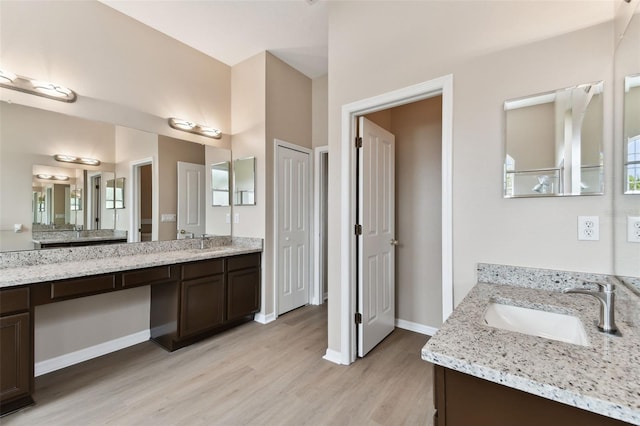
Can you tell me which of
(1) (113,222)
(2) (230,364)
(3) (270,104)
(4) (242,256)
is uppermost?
(3) (270,104)

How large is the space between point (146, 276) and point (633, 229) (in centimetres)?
295

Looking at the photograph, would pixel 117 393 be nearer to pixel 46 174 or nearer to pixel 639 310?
pixel 46 174

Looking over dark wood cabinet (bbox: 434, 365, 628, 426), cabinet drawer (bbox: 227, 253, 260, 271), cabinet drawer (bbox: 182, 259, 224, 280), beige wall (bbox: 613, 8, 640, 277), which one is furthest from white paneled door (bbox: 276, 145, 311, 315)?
Answer: beige wall (bbox: 613, 8, 640, 277)

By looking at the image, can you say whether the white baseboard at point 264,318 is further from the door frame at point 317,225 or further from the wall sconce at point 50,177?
the wall sconce at point 50,177

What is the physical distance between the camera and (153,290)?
276 centimetres

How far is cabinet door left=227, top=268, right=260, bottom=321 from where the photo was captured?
2906 millimetres

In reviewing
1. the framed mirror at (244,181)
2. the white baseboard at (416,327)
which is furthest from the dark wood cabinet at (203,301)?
the white baseboard at (416,327)

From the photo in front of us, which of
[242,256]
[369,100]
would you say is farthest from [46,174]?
[369,100]

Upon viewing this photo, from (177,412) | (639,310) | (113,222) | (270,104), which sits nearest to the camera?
(639,310)

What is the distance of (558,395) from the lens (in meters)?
0.64

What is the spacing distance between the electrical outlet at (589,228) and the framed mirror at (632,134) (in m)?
0.19

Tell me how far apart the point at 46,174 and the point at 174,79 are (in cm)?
151

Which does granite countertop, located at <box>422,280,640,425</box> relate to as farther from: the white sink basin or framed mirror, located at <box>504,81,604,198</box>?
framed mirror, located at <box>504,81,604,198</box>

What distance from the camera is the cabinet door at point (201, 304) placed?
2525 millimetres
